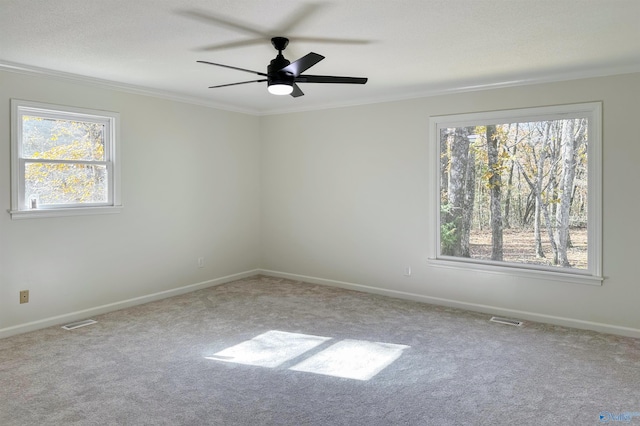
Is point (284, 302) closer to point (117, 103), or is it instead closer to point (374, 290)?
point (374, 290)

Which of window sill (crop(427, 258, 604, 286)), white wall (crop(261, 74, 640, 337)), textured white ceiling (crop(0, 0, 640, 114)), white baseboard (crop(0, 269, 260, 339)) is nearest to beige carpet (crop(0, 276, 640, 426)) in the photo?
white baseboard (crop(0, 269, 260, 339))

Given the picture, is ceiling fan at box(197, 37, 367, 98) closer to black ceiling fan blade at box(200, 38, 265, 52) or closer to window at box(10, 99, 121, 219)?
black ceiling fan blade at box(200, 38, 265, 52)

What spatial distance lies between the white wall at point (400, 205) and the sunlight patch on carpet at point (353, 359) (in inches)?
63.8

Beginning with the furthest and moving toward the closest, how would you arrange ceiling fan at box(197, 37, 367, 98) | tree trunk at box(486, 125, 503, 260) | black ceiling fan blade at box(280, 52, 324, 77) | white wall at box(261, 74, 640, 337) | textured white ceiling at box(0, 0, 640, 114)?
tree trunk at box(486, 125, 503, 260) → white wall at box(261, 74, 640, 337) → ceiling fan at box(197, 37, 367, 98) → black ceiling fan blade at box(280, 52, 324, 77) → textured white ceiling at box(0, 0, 640, 114)

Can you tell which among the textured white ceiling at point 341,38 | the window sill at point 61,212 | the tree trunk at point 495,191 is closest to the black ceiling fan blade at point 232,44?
the textured white ceiling at point 341,38

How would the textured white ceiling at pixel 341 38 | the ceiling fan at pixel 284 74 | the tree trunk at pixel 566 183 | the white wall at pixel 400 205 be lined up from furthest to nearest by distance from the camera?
the tree trunk at pixel 566 183, the white wall at pixel 400 205, the ceiling fan at pixel 284 74, the textured white ceiling at pixel 341 38

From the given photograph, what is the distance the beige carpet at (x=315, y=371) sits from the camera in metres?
2.71

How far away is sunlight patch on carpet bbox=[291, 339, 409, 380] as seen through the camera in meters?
3.30

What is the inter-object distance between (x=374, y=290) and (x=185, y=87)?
3289 mm

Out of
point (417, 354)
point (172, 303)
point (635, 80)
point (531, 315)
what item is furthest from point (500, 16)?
point (172, 303)

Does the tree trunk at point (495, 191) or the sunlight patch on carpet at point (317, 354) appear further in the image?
the tree trunk at point (495, 191)

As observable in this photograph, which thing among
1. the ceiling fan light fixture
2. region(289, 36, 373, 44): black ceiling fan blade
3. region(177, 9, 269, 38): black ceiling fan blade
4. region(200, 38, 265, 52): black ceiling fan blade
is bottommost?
the ceiling fan light fixture

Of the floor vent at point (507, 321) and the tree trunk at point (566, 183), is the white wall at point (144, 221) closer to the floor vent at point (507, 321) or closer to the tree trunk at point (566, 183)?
the floor vent at point (507, 321)

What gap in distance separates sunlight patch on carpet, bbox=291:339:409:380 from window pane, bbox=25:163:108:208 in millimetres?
2928
